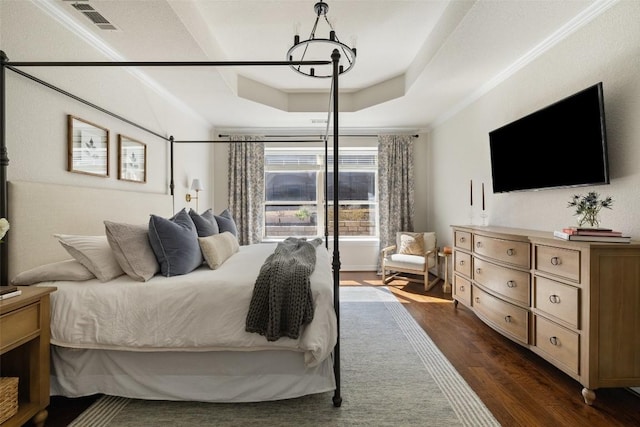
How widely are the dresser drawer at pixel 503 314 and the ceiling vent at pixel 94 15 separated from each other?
3.84 m

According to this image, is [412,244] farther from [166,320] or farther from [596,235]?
[166,320]

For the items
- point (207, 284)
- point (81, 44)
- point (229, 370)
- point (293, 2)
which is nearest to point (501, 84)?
point (293, 2)

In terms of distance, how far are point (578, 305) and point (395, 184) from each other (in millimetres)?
3673

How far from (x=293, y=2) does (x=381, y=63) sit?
1.44 metres

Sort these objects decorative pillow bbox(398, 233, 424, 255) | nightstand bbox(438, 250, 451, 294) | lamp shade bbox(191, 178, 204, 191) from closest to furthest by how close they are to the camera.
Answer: nightstand bbox(438, 250, 451, 294)
lamp shade bbox(191, 178, 204, 191)
decorative pillow bbox(398, 233, 424, 255)

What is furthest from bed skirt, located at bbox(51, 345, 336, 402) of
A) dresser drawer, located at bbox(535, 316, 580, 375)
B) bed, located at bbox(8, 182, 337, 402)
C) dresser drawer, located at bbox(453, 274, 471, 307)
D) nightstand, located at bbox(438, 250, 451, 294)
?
nightstand, located at bbox(438, 250, 451, 294)

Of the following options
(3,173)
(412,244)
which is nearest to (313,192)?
(412,244)

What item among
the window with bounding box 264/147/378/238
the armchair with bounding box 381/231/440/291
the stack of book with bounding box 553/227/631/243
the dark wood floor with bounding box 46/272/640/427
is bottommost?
the dark wood floor with bounding box 46/272/640/427

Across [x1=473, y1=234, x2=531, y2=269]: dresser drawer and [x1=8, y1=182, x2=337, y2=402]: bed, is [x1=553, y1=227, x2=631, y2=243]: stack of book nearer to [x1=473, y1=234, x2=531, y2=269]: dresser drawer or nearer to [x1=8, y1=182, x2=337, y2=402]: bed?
[x1=473, y1=234, x2=531, y2=269]: dresser drawer

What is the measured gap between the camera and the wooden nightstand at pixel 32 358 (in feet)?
4.90

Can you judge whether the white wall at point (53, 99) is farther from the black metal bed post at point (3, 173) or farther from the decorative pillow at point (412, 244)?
the decorative pillow at point (412, 244)

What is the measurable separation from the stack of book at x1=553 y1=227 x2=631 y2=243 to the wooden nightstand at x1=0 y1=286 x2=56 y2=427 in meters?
3.08

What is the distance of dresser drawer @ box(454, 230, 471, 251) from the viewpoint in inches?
125

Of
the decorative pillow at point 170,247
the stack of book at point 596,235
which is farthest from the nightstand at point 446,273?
the decorative pillow at point 170,247
